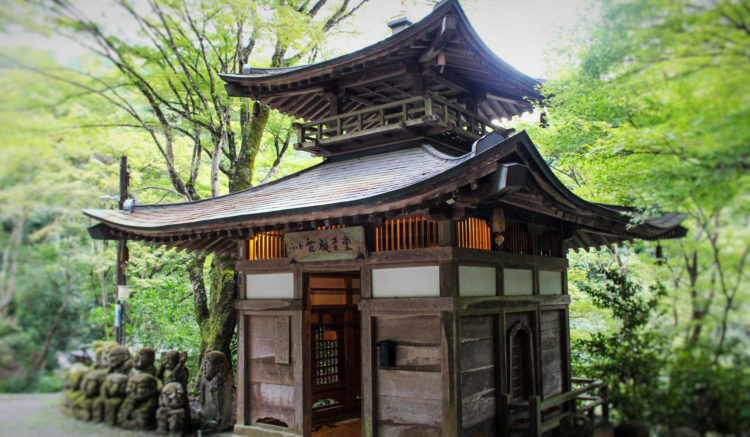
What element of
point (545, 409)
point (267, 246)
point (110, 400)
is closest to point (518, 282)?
point (545, 409)

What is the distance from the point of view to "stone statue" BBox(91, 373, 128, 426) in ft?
19.0

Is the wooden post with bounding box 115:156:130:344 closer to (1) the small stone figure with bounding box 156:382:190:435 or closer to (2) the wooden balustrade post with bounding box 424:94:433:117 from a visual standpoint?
(1) the small stone figure with bounding box 156:382:190:435

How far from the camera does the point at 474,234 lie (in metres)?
8.26

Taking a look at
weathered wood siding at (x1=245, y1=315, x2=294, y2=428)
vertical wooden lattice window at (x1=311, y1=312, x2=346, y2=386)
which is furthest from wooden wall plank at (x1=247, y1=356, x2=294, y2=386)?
vertical wooden lattice window at (x1=311, y1=312, x2=346, y2=386)

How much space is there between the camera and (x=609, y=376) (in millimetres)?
6973

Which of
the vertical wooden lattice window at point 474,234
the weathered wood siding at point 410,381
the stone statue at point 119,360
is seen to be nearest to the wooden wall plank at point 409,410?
the weathered wood siding at point 410,381

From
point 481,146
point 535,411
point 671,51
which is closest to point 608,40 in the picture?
point 671,51

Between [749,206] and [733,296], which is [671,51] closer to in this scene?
[749,206]

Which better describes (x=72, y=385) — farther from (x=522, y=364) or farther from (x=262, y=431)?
(x=522, y=364)

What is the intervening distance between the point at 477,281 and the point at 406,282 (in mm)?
1063

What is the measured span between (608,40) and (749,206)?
2.31 metres

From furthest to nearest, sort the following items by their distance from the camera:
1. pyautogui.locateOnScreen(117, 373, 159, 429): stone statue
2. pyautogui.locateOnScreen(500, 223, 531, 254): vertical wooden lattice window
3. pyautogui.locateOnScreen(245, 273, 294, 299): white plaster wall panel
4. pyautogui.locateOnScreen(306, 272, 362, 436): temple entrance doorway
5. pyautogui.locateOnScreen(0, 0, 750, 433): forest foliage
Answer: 1. pyautogui.locateOnScreen(306, 272, 362, 436): temple entrance doorway
2. pyautogui.locateOnScreen(245, 273, 294, 299): white plaster wall panel
3. pyautogui.locateOnScreen(500, 223, 531, 254): vertical wooden lattice window
4. pyautogui.locateOnScreen(117, 373, 159, 429): stone statue
5. pyautogui.locateOnScreen(0, 0, 750, 433): forest foliage

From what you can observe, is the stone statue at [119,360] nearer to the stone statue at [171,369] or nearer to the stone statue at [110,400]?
the stone statue at [110,400]

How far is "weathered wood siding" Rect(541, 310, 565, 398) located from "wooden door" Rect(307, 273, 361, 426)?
430 cm
